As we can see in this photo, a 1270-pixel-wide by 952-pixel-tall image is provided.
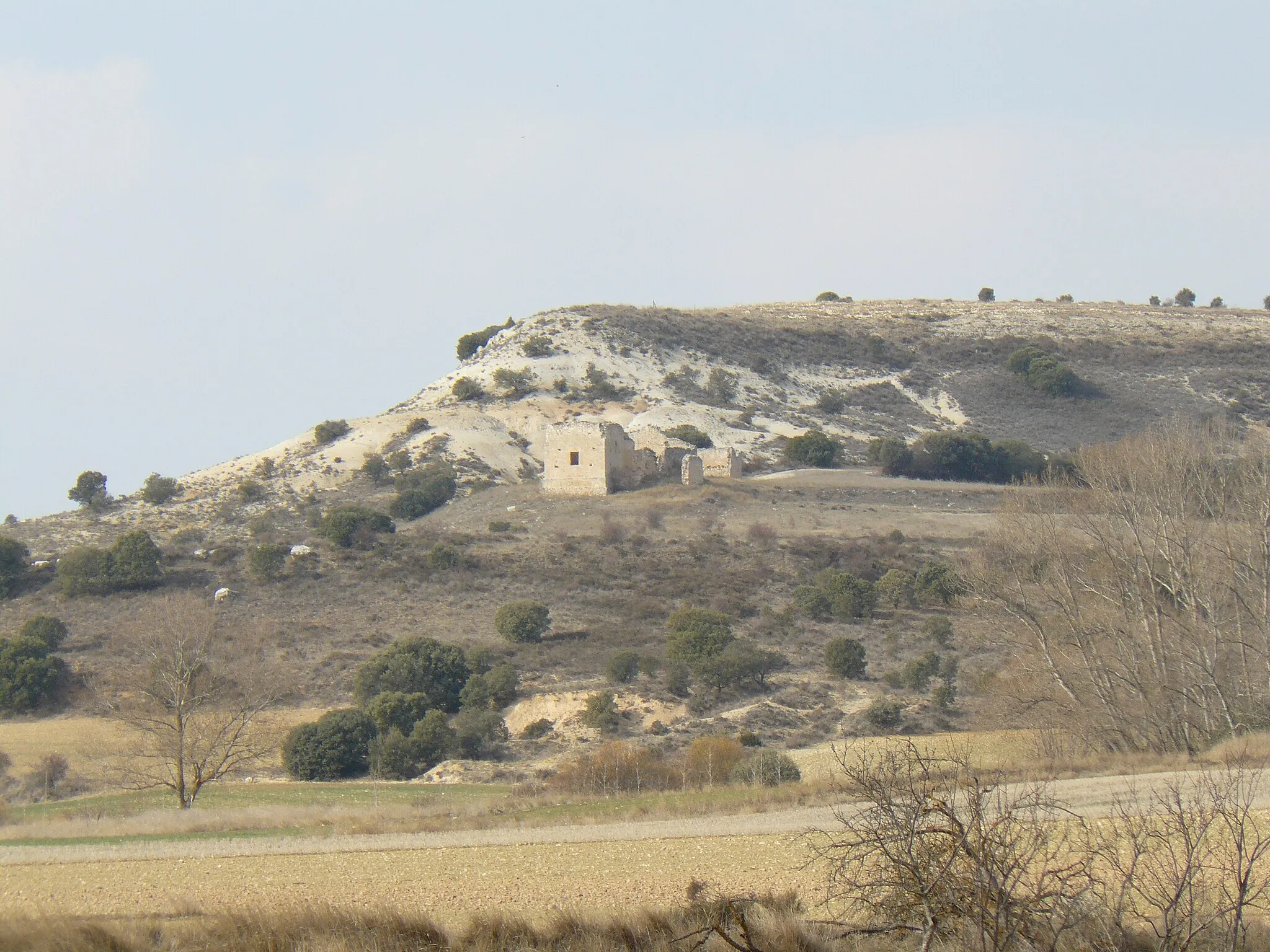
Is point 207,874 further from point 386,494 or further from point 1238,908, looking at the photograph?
point 386,494

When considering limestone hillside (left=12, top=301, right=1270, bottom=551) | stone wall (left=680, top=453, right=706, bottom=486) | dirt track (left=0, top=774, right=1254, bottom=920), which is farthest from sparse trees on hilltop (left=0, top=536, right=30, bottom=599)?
dirt track (left=0, top=774, right=1254, bottom=920)

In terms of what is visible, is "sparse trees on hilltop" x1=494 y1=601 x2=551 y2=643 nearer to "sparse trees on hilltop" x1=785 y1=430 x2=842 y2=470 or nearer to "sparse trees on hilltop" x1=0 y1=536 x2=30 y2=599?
"sparse trees on hilltop" x1=0 y1=536 x2=30 y2=599

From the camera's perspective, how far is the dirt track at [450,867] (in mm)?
11586

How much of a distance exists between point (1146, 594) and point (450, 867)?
15.1 meters

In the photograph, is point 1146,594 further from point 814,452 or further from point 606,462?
point 814,452

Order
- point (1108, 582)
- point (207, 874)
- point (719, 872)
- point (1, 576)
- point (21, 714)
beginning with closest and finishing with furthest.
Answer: point (719, 872), point (207, 874), point (1108, 582), point (21, 714), point (1, 576)

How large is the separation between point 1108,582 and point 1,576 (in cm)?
4540

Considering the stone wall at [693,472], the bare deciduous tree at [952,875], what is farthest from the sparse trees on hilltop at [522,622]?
the bare deciduous tree at [952,875]

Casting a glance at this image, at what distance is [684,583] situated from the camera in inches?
1922

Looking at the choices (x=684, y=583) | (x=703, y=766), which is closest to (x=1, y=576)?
(x=684, y=583)

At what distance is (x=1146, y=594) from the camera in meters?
23.4

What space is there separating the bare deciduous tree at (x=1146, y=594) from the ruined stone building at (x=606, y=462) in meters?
33.8

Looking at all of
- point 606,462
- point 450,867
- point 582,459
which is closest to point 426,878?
point 450,867

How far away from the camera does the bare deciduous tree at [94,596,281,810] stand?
77.7 ft
